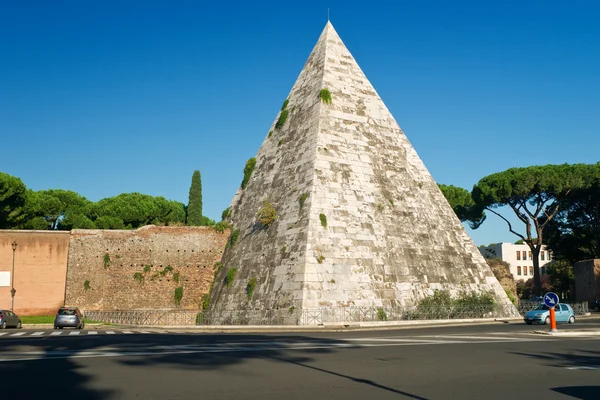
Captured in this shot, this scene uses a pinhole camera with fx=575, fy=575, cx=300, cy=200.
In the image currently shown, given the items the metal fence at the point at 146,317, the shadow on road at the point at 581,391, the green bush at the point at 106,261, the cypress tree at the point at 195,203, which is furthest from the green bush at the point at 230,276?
the shadow on road at the point at 581,391

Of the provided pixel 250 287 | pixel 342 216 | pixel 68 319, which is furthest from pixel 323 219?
pixel 68 319

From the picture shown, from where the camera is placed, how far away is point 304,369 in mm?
9195

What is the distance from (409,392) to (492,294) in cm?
1915

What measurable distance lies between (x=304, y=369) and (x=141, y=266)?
836 inches

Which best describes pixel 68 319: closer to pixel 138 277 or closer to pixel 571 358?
pixel 138 277

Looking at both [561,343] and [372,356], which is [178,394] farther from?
[561,343]

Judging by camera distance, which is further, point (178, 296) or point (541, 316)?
point (178, 296)

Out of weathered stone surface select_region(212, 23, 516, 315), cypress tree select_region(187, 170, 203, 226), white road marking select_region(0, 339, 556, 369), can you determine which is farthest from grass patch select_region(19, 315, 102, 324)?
cypress tree select_region(187, 170, 203, 226)

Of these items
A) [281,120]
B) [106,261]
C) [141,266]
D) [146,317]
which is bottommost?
[146,317]

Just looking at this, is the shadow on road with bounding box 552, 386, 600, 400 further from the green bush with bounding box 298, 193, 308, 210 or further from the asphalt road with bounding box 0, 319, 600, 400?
the green bush with bounding box 298, 193, 308, 210

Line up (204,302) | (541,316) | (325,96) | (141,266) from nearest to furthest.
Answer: (541,316)
(325,96)
(204,302)
(141,266)

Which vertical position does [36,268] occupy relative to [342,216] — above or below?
below

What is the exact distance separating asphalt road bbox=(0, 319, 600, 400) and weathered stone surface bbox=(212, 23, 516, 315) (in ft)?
25.1

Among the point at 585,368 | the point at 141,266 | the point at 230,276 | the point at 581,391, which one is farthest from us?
the point at 141,266
